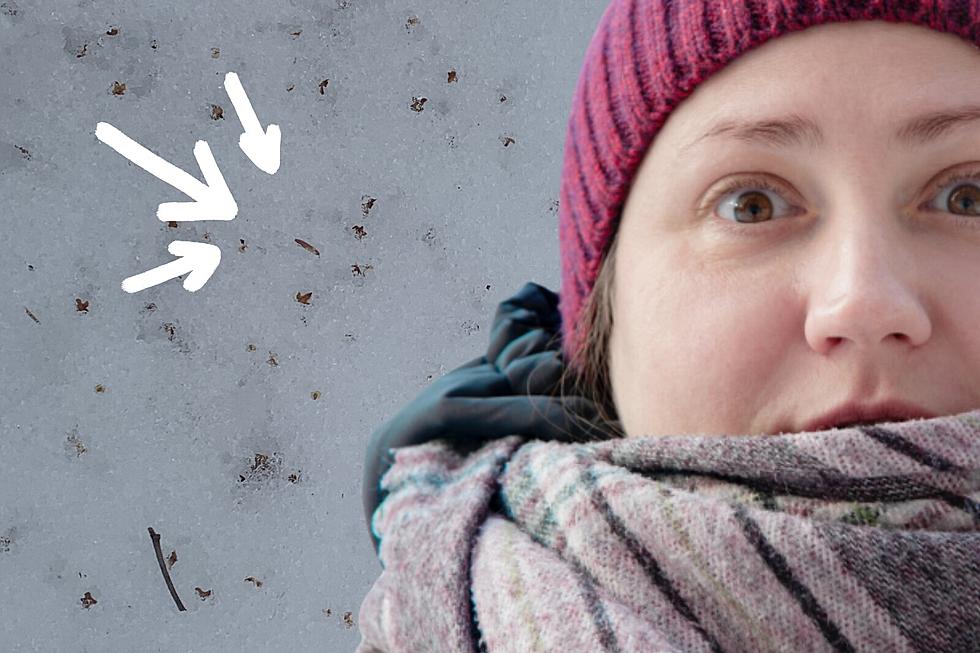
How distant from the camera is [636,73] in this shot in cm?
71

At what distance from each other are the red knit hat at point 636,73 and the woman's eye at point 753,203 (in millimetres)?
98

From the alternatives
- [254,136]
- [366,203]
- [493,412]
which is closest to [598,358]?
[493,412]

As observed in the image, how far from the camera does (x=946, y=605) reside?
47 cm

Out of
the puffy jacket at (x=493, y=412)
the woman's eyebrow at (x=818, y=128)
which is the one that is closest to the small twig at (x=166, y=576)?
the puffy jacket at (x=493, y=412)

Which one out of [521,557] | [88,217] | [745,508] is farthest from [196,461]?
[745,508]

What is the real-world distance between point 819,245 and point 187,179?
3.55 feet

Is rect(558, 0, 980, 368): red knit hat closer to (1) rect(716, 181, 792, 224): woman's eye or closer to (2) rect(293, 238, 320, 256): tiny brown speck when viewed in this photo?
(1) rect(716, 181, 792, 224): woman's eye

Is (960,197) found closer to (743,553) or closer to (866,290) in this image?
(866,290)

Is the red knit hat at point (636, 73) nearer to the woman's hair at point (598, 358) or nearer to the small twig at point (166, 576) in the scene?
the woman's hair at point (598, 358)

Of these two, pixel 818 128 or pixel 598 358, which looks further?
pixel 598 358

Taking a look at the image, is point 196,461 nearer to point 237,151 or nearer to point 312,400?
point 312,400

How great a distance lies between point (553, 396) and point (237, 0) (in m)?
0.94

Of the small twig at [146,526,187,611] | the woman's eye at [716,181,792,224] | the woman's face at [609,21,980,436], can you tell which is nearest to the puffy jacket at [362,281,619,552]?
the woman's face at [609,21,980,436]

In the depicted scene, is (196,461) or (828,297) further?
(196,461)
